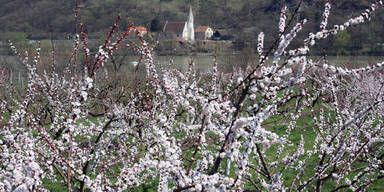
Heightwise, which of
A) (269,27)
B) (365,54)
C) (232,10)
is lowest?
(365,54)

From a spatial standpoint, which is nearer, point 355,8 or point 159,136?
point 159,136

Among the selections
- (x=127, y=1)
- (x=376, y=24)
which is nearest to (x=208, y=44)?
(x=376, y=24)

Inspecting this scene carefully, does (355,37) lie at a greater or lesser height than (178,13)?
lesser

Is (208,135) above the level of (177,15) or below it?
below

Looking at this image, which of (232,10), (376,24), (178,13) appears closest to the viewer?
(376,24)

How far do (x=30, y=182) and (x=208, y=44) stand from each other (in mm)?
36641

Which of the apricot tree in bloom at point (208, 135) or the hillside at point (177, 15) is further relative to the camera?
the hillside at point (177, 15)

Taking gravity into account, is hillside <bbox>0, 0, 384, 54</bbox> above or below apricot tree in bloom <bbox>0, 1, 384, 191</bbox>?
above

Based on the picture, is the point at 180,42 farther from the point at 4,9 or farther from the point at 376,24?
the point at 4,9

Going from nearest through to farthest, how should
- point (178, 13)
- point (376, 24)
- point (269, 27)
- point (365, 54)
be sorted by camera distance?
point (365, 54), point (376, 24), point (269, 27), point (178, 13)

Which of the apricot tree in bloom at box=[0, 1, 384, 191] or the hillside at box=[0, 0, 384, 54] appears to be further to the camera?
the hillside at box=[0, 0, 384, 54]

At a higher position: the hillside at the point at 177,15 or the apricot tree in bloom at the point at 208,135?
the hillside at the point at 177,15

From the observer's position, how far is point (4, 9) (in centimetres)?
7356

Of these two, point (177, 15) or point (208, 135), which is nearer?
point (208, 135)
